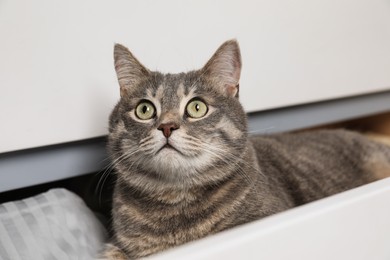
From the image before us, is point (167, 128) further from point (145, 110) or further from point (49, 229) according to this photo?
point (49, 229)

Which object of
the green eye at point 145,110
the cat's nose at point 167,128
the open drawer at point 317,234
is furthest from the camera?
the green eye at point 145,110

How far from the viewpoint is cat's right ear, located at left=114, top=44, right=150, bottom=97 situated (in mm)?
1041

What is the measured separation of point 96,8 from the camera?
1.10 m

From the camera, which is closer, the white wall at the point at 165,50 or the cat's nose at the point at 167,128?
the cat's nose at the point at 167,128

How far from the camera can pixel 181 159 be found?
909 millimetres

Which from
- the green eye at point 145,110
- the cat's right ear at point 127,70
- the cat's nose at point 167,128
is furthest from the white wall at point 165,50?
the cat's nose at point 167,128

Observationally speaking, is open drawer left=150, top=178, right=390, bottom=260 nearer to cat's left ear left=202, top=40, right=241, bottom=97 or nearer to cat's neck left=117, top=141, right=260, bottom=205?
cat's neck left=117, top=141, right=260, bottom=205

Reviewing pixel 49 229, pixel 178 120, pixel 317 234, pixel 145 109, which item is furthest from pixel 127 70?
pixel 317 234

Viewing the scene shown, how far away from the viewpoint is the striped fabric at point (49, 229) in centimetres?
97

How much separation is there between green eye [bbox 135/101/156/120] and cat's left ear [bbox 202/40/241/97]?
16 centimetres

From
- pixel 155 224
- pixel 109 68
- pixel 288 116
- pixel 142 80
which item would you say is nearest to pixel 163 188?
pixel 155 224

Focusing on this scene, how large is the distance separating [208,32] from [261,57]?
223 millimetres

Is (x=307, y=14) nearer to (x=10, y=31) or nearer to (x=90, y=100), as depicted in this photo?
(x=90, y=100)

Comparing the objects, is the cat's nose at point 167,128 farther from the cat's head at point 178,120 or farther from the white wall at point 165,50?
the white wall at point 165,50
